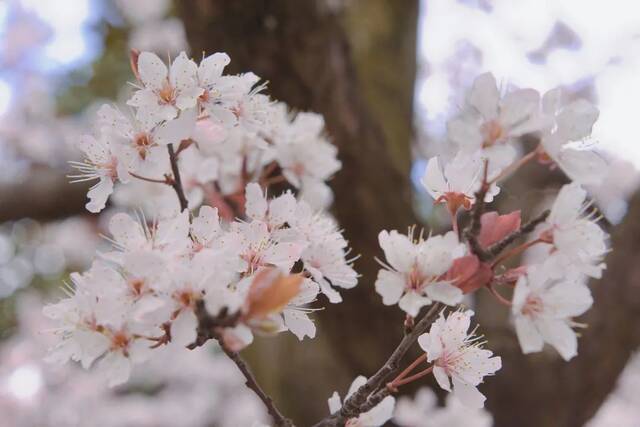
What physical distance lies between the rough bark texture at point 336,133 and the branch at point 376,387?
666 millimetres

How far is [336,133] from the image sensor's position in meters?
1.16

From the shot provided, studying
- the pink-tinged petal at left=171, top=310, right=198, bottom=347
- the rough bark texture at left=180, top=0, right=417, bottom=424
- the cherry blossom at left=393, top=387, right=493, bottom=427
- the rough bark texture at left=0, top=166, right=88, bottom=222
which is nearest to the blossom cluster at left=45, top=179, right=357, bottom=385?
the pink-tinged petal at left=171, top=310, right=198, bottom=347

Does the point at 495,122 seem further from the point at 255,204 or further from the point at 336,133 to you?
the point at 336,133

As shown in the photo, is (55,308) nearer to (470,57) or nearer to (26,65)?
(470,57)

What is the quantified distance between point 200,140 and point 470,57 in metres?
2.76

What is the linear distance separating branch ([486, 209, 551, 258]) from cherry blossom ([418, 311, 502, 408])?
0.08 m

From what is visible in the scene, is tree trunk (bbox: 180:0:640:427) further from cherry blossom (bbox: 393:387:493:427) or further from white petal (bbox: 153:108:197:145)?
white petal (bbox: 153:108:197:145)

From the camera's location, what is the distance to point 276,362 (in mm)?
1478

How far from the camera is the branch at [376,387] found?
44 cm

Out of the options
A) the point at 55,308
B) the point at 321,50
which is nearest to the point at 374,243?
the point at 321,50

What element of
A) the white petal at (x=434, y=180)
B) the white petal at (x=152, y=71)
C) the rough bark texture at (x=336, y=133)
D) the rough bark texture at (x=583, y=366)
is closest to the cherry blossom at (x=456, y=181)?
the white petal at (x=434, y=180)

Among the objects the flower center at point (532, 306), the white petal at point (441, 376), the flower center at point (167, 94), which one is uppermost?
the flower center at point (167, 94)

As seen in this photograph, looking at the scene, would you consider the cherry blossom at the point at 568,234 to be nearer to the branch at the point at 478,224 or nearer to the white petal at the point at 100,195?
the branch at the point at 478,224

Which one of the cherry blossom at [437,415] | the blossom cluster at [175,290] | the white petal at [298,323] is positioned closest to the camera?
the blossom cluster at [175,290]
